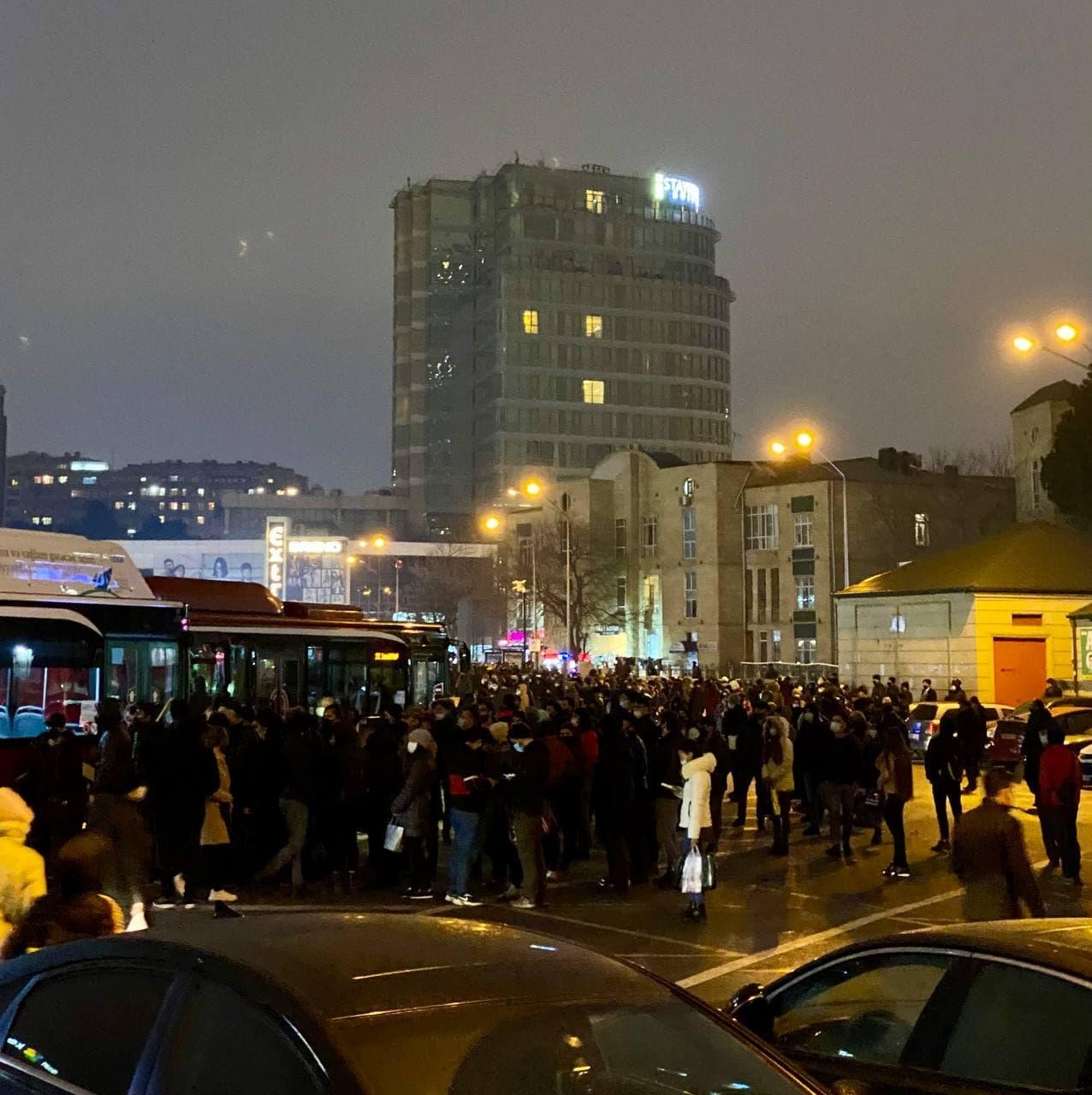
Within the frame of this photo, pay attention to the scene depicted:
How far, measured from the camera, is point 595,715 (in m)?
20.0

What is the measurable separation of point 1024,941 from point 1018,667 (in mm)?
42497

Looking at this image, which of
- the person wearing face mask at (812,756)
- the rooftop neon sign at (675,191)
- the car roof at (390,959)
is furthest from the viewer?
the rooftop neon sign at (675,191)

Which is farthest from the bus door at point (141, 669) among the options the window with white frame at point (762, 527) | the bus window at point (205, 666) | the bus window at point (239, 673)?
the window with white frame at point (762, 527)

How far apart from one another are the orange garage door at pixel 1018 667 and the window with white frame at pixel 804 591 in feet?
66.8

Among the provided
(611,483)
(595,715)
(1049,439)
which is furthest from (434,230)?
(595,715)

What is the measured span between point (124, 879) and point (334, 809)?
5414 millimetres

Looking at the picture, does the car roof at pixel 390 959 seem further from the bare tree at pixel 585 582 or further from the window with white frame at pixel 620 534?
the window with white frame at pixel 620 534

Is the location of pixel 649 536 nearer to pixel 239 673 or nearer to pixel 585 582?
pixel 585 582

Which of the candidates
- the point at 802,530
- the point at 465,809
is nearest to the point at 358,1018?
the point at 465,809

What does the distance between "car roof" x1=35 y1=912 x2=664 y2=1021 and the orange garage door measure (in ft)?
143

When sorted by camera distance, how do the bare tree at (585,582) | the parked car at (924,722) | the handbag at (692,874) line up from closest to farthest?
the handbag at (692,874) < the parked car at (924,722) < the bare tree at (585,582)

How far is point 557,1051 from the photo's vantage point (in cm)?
337

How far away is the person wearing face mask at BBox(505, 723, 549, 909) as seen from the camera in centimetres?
1351

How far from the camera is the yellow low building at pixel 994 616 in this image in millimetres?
45000
